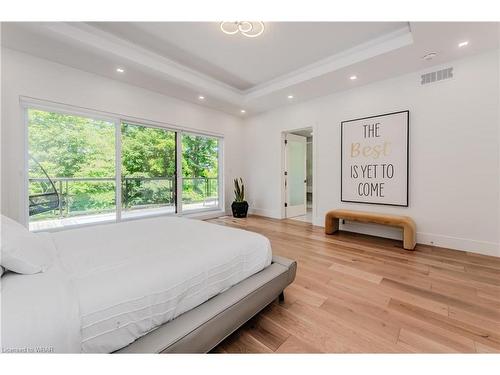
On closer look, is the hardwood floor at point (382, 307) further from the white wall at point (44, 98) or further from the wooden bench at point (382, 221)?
the white wall at point (44, 98)

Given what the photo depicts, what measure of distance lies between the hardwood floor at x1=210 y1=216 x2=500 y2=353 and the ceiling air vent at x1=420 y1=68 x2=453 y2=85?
8.15 ft

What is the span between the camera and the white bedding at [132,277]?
2.80 ft

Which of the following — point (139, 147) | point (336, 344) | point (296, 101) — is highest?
point (296, 101)

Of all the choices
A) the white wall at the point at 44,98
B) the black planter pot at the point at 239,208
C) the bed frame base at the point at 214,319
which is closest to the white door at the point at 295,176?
the black planter pot at the point at 239,208

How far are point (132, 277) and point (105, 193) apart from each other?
340 centimetres

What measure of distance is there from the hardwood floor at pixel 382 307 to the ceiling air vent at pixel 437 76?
2485 millimetres

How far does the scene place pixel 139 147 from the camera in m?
4.21

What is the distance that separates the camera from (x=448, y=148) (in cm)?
310

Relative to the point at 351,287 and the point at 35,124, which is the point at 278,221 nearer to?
the point at 351,287

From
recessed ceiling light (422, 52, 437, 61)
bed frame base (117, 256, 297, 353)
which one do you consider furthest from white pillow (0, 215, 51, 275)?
recessed ceiling light (422, 52, 437, 61)

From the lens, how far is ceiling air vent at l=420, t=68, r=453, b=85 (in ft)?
10.1

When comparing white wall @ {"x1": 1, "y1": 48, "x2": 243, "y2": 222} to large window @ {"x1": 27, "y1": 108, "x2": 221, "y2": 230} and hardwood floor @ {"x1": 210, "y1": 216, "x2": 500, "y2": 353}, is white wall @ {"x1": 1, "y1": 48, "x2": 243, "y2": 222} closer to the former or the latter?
large window @ {"x1": 27, "y1": 108, "x2": 221, "y2": 230}

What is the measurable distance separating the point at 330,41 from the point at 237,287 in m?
3.28
